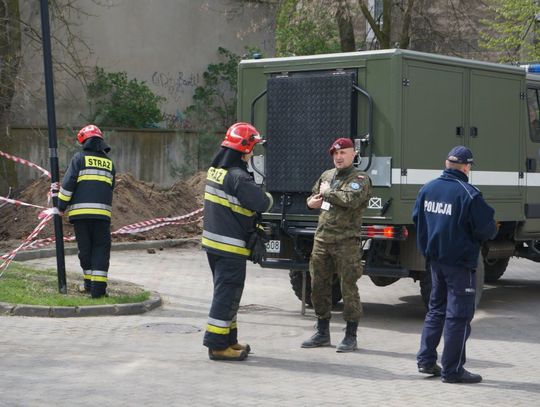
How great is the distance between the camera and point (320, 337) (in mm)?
10055

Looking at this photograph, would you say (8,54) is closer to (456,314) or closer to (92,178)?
(92,178)

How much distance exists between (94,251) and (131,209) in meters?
7.67

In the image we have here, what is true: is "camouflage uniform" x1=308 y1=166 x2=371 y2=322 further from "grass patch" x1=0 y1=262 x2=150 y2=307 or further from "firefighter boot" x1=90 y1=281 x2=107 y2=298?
"firefighter boot" x1=90 y1=281 x2=107 y2=298

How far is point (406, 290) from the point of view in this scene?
14.7 metres

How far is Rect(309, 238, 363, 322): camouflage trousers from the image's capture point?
9.94m

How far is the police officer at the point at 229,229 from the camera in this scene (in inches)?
361

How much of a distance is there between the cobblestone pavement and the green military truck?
2.45ft

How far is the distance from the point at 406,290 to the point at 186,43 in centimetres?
1563

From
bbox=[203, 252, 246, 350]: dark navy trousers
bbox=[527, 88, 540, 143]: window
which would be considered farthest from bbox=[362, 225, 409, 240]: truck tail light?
bbox=[527, 88, 540, 143]: window

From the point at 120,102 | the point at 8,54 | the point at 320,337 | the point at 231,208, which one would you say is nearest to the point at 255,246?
the point at 231,208

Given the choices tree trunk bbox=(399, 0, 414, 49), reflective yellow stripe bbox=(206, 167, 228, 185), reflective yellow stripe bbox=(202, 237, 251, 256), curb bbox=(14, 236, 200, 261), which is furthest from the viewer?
tree trunk bbox=(399, 0, 414, 49)

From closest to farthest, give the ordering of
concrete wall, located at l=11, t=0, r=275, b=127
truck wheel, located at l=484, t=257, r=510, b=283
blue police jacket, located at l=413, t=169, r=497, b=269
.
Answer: blue police jacket, located at l=413, t=169, r=497, b=269 → truck wheel, located at l=484, t=257, r=510, b=283 → concrete wall, located at l=11, t=0, r=275, b=127

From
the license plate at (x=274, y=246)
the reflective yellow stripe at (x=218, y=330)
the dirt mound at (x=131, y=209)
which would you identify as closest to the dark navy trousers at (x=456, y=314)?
the reflective yellow stripe at (x=218, y=330)

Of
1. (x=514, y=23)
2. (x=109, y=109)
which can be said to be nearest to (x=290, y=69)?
(x=109, y=109)
